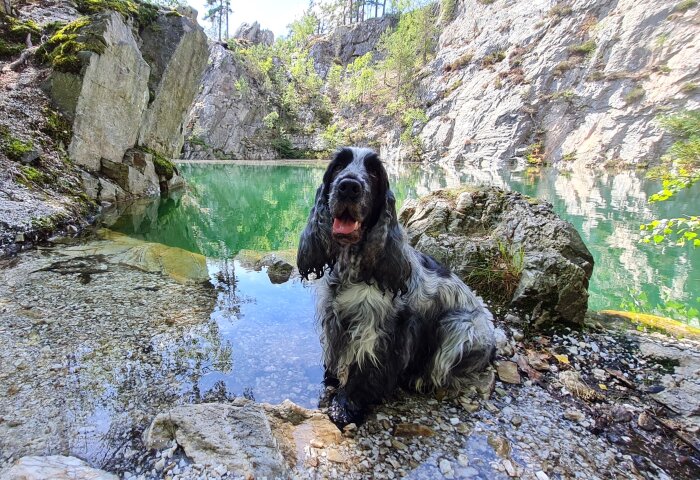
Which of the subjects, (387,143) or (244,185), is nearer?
(244,185)

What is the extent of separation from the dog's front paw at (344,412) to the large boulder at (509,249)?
237cm

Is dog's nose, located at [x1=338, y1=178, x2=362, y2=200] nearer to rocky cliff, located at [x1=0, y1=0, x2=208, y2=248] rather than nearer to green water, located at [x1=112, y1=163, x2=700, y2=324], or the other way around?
green water, located at [x1=112, y1=163, x2=700, y2=324]

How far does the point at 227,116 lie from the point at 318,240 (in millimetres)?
57373

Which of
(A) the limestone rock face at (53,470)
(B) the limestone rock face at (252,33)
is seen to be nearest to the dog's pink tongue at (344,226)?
(A) the limestone rock face at (53,470)

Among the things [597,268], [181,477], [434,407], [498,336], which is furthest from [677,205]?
[181,477]

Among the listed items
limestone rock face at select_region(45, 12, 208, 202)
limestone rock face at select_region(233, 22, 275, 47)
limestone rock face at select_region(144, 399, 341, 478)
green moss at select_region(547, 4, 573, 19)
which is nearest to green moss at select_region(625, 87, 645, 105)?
green moss at select_region(547, 4, 573, 19)

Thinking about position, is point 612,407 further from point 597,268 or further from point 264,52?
point 264,52

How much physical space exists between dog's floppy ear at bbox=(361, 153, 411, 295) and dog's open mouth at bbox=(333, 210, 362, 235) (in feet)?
0.70

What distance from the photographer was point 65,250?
6.04 meters

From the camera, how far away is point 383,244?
2.61 meters

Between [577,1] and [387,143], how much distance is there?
29098 millimetres

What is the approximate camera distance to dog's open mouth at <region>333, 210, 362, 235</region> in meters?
2.43

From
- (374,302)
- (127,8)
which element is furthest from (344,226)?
(127,8)

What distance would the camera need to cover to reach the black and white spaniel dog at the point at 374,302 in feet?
8.55
